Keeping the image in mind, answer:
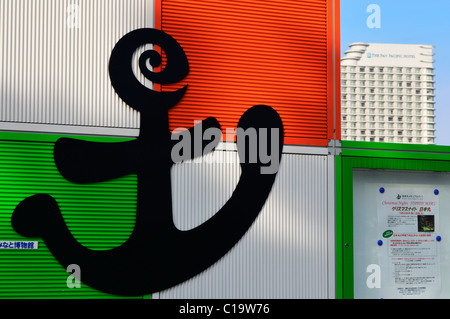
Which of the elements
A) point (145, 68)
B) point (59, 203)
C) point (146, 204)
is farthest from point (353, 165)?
point (59, 203)

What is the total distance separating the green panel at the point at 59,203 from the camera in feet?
21.3

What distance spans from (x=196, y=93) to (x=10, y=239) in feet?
8.79

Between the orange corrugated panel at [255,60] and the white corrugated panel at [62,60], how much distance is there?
618 millimetres

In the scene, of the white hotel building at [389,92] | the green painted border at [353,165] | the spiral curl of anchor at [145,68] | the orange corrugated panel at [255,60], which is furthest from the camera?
the white hotel building at [389,92]

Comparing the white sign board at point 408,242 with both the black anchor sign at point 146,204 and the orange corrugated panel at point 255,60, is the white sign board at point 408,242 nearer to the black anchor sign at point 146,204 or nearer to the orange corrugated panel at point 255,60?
the orange corrugated panel at point 255,60

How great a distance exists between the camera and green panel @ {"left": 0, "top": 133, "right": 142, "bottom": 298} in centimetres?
650

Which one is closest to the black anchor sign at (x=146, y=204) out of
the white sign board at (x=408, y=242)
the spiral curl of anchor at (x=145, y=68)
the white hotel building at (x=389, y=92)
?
the spiral curl of anchor at (x=145, y=68)

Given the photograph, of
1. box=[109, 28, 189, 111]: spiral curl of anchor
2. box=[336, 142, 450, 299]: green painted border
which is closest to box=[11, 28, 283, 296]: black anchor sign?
box=[109, 28, 189, 111]: spiral curl of anchor

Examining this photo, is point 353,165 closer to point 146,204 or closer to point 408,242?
point 408,242

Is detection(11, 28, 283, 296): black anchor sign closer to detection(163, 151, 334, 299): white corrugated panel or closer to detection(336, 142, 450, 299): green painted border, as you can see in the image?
detection(163, 151, 334, 299): white corrugated panel

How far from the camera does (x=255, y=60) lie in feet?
24.5

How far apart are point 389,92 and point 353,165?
135 centimetres
